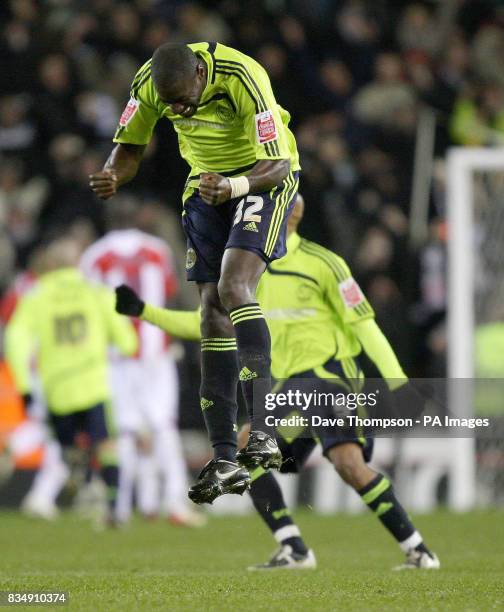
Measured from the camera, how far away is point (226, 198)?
19.6 feet

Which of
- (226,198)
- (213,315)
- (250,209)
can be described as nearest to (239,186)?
(226,198)

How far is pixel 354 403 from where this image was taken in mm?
7297

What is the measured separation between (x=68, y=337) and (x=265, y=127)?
6160 mm

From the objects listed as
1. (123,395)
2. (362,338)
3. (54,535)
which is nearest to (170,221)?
(123,395)

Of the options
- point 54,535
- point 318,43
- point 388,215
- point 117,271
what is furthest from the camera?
point 318,43

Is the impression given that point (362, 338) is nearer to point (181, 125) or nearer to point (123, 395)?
point (181, 125)

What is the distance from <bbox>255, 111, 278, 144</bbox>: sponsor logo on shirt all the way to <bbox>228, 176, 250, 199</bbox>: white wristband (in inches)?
8.0

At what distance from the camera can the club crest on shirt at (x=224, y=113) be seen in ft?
20.4

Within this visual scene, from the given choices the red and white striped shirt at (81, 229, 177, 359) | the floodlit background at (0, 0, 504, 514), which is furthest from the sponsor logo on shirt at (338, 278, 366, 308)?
the floodlit background at (0, 0, 504, 514)

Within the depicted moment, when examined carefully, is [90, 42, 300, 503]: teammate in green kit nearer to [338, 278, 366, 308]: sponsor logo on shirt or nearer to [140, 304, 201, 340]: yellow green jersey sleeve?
[140, 304, 201, 340]: yellow green jersey sleeve

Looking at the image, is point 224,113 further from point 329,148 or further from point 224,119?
point 329,148

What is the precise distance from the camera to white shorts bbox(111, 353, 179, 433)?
12.4m

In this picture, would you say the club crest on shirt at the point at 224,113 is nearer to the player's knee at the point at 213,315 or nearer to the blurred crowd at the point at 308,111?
the player's knee at the point at 213,315

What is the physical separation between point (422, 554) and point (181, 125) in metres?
2.68
